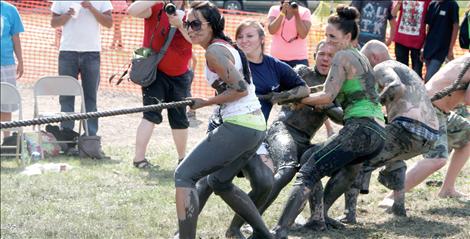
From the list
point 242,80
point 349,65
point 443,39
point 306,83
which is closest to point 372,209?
point 306,83

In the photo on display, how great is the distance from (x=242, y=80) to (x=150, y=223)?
1.78m

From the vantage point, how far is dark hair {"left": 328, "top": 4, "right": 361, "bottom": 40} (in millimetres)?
5891

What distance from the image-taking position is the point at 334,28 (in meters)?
5.91

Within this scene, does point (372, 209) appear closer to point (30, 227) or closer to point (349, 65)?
point (349, 65)

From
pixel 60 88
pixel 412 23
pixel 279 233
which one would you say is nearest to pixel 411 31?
pixel 412 23

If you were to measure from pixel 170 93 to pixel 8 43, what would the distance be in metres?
1.91

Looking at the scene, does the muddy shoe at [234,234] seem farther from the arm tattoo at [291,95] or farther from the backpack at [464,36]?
the backpack at [464,36]

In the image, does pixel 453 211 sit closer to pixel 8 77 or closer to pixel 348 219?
pixel 348 219

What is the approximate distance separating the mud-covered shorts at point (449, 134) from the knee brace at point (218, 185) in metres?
2.36

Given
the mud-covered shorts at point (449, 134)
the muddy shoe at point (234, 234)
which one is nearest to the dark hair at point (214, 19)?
A: the muddy shoe at point (234, 234)

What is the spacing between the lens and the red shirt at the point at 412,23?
10.8m

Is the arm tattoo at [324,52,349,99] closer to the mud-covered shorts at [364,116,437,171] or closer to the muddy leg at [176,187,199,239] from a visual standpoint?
the mud-covered shorts at [364,116,437,171]

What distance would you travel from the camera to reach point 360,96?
5.85 metres

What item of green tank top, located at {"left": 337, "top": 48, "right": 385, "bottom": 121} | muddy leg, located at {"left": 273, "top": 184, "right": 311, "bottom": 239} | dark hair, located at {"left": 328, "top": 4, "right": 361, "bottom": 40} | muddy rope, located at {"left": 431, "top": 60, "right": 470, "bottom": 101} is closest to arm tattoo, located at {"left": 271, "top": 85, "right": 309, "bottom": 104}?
green tank top, located at {"left": 337, "top": 48, "right": 385, "bottom": 121}
